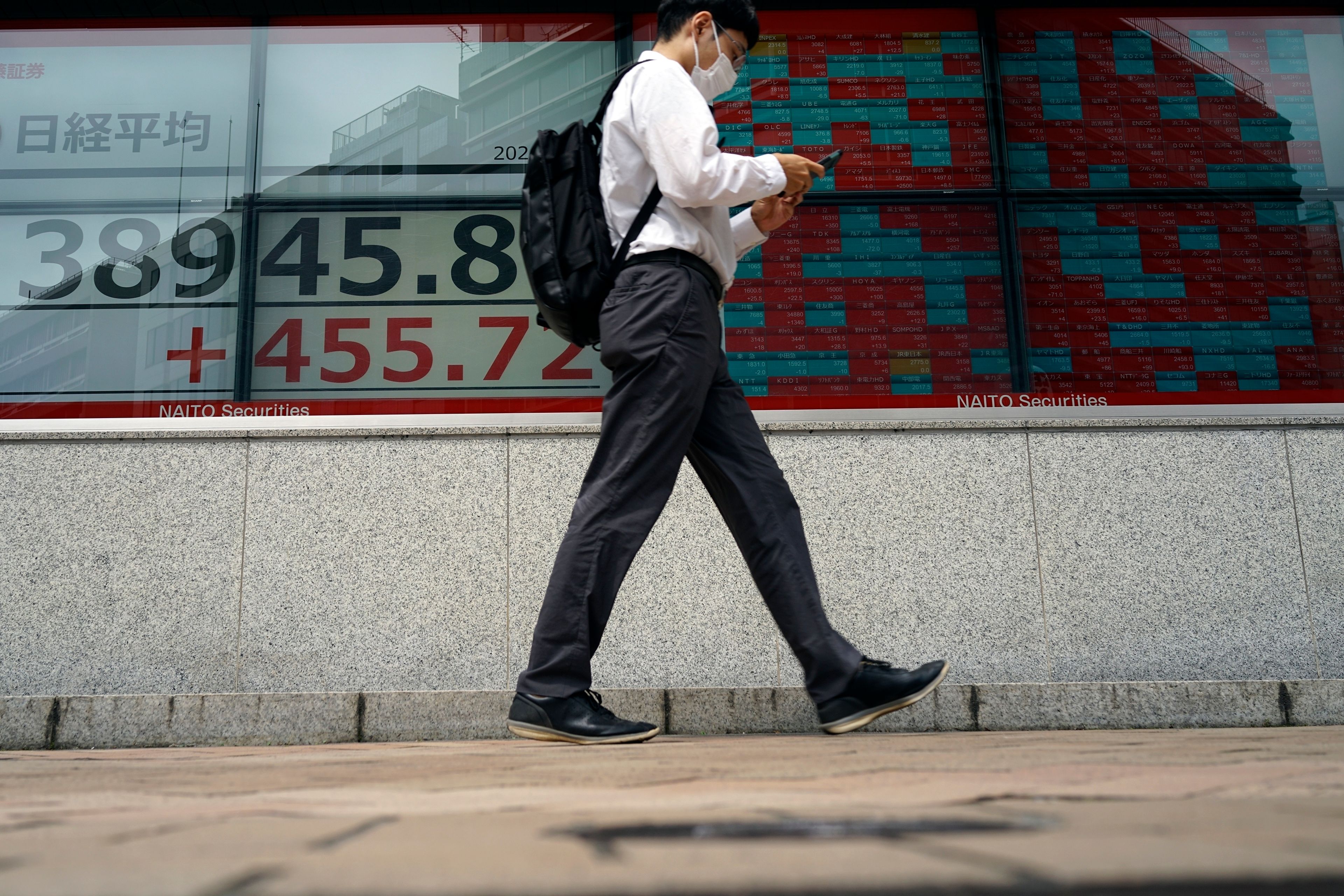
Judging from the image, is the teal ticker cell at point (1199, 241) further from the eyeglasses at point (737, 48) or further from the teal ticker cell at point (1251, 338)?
the eyeglasses at point (737, 48)

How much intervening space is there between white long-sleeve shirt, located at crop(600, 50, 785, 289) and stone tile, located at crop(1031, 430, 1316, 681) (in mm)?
2209

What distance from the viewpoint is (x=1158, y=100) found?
15.7ft

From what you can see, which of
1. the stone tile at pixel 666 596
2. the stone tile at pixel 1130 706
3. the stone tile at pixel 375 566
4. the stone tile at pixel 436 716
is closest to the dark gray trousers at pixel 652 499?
the stone tile at pixel 436 716

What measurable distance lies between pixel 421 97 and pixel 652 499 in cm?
312

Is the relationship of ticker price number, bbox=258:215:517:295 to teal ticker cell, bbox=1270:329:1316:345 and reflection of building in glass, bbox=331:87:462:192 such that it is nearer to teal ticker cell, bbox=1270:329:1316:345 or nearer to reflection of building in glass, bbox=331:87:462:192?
reflection of building in glass, bbox=331:87:462:192

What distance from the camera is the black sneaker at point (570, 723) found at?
238 centimetres

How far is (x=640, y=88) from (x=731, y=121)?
7.33ft

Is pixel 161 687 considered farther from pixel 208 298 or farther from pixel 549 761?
pixel 549 761

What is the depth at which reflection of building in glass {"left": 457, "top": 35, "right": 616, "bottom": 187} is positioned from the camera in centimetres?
473

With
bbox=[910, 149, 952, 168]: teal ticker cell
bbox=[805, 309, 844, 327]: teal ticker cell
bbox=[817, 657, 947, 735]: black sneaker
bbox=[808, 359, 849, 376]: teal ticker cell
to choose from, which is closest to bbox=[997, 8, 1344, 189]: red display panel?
bbox=[910, 149, 952, 168]: teal ticker cell

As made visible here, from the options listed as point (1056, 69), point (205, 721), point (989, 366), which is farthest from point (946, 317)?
point (205, 721)

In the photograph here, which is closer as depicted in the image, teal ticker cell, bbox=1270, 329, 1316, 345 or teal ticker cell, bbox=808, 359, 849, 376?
teal ticker cell, bbox=808, 359, 849, 376

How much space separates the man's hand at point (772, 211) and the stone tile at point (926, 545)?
4.85 ft

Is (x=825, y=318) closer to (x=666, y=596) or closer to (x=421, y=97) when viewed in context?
(x=666, y=596)
